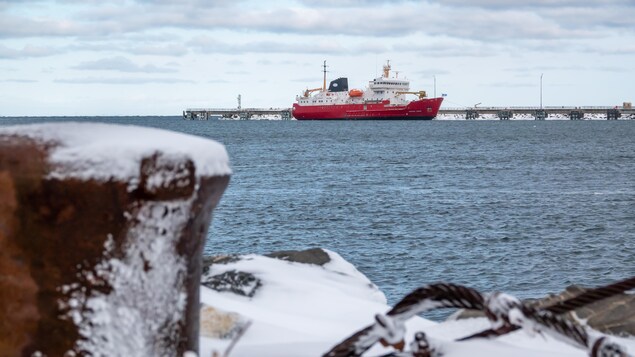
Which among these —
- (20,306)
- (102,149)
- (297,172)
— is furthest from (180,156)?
(297,172)

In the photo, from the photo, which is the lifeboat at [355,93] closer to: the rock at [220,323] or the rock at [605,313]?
the rock at [605,313]

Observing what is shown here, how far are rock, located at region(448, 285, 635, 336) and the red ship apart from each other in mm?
101405

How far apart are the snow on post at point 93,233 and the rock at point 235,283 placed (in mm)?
1761

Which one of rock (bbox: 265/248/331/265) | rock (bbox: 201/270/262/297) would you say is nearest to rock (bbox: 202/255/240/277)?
rock (bbox: 201/270/262/297)

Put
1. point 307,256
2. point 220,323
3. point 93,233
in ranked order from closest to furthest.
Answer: point 93,233 → point 220,323 → point 307,256

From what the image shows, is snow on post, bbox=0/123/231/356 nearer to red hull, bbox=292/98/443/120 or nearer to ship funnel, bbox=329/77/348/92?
red hull, bbox=292/98/443/120

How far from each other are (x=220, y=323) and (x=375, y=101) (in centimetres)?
10715

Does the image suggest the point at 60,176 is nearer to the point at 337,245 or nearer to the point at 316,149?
the point at 337,245

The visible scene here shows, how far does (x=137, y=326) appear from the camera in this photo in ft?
5.82

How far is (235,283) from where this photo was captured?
A: 364 cm

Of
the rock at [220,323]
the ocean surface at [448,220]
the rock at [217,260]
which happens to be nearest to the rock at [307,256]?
the rock at [217,260]

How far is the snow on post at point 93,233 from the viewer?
167cm

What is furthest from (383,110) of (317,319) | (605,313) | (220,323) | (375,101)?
(220,323)

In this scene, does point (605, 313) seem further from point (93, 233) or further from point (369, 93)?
point (369, 93)
